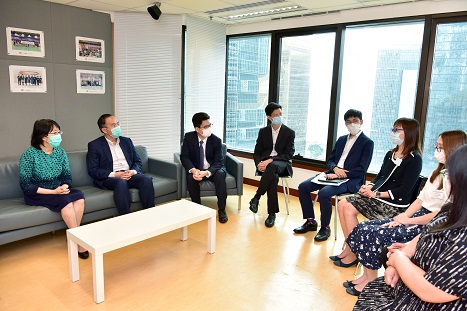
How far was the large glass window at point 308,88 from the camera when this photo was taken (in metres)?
4.95

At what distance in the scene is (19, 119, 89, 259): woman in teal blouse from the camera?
3143mm

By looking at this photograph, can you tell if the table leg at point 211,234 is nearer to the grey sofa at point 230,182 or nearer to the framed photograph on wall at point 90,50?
the grey sofa at point 230,182

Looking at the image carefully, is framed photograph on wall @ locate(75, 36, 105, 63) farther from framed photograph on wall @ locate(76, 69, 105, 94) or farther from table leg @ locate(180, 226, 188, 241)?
table leg @ locate(180, 226, 188, 241)

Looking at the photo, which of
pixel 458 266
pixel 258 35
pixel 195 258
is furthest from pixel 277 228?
pixel 258 35

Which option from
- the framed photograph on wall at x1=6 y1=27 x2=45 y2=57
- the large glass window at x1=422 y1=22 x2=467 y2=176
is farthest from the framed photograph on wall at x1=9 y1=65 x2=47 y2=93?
the large glass window at x1=422 y1=22 x2=467 y2=176

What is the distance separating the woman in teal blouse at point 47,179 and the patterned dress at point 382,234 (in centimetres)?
231

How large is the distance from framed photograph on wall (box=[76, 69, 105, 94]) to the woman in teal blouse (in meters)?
1.46

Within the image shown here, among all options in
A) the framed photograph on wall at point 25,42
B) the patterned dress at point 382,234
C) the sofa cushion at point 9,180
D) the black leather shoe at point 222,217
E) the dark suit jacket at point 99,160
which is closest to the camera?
Result: the patterned dress at point 382,234

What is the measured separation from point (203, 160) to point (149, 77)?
5.15ft

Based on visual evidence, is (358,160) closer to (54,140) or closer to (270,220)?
(270,220)

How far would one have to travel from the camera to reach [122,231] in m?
2.68

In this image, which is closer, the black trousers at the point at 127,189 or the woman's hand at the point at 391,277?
the woman's hand at the point at 391,277

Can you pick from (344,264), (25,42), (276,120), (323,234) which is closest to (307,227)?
(323,234)

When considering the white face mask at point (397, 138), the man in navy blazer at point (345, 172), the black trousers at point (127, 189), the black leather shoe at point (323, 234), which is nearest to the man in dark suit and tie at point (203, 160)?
the black trousers at point (127, 189)
